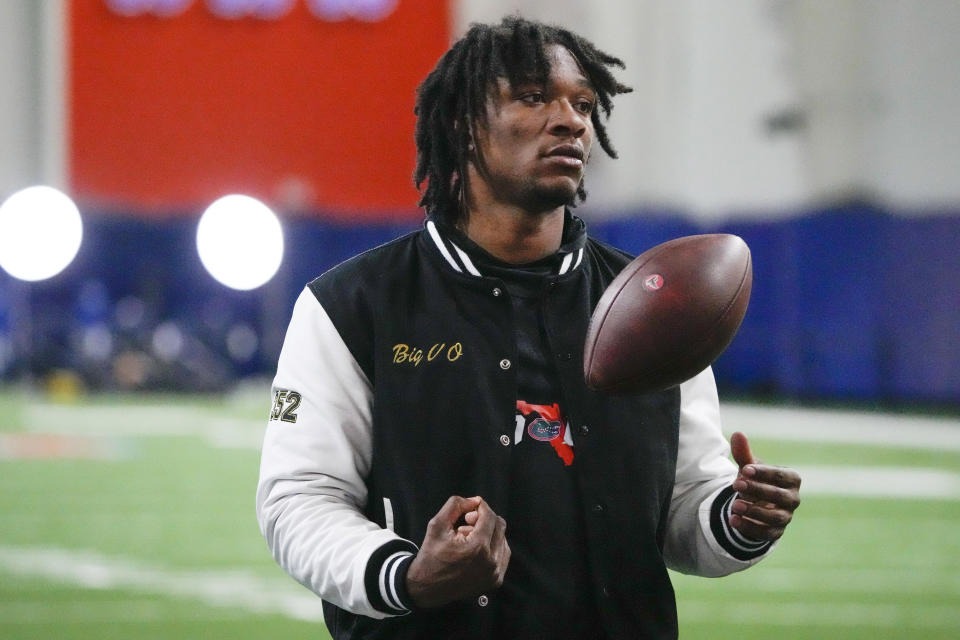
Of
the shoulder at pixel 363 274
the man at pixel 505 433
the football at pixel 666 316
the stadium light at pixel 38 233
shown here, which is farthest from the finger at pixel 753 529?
the stadium light at pixel 38 233

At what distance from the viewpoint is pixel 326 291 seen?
236cm

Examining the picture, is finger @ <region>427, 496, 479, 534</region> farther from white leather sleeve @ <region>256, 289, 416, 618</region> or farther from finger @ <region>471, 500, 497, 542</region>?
white leather sleeve @ <region>256, 289, 416, 618</region>

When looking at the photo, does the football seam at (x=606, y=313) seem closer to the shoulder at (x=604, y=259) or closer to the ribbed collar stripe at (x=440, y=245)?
the shoulder at (x=604, y=259)

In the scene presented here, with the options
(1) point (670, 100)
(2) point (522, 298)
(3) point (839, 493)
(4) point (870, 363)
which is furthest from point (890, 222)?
(2) point (522, 298)

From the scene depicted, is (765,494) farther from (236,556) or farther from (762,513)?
(236,556)

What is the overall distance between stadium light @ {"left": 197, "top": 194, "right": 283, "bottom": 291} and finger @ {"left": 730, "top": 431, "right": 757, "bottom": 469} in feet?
47.6

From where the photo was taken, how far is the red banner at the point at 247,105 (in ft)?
57.9

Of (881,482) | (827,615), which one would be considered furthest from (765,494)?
(881,482)

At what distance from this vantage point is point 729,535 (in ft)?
7.63

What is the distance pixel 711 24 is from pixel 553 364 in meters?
14.1

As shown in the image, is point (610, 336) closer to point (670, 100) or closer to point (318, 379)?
point (318, 379)

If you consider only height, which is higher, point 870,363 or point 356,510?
point 356,510

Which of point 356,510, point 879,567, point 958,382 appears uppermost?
point 356,510

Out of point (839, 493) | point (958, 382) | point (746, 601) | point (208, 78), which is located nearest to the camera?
point (746, 601)
